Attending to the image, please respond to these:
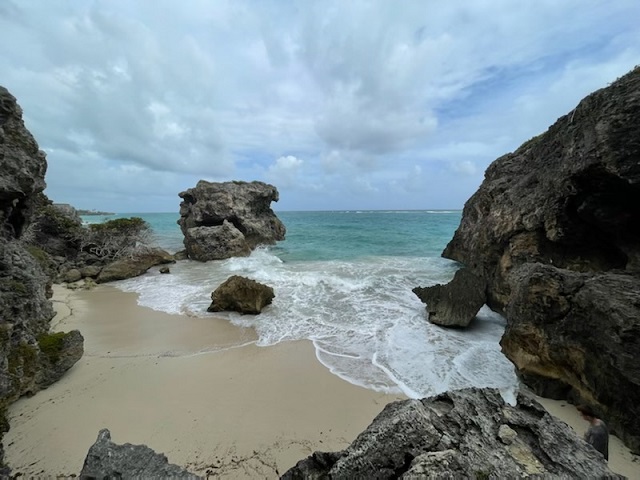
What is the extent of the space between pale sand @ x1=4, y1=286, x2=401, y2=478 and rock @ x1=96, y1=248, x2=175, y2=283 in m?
8.56

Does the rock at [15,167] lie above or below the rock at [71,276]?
above

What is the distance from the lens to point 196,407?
498cm

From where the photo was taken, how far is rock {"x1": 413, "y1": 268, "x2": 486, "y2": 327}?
8703 mm

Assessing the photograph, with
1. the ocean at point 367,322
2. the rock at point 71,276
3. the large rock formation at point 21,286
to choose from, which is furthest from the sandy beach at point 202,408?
the rock at point 71,276

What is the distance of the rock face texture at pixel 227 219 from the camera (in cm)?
2281

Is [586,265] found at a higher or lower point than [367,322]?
higher

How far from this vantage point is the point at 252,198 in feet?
98.0

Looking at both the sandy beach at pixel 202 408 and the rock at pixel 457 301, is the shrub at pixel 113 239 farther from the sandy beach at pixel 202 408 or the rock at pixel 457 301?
the rock at pixel 457 301

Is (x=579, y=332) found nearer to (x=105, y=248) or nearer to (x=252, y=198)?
(x=105, y=248)

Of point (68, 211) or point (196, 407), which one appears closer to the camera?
point (196, 407)

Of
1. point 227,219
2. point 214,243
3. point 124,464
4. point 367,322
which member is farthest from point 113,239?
point 124,464

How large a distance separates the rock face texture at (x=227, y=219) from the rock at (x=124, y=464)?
20.3 metres

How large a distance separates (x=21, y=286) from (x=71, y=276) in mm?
11716

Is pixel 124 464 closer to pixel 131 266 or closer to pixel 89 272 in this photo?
pixel 131 266
